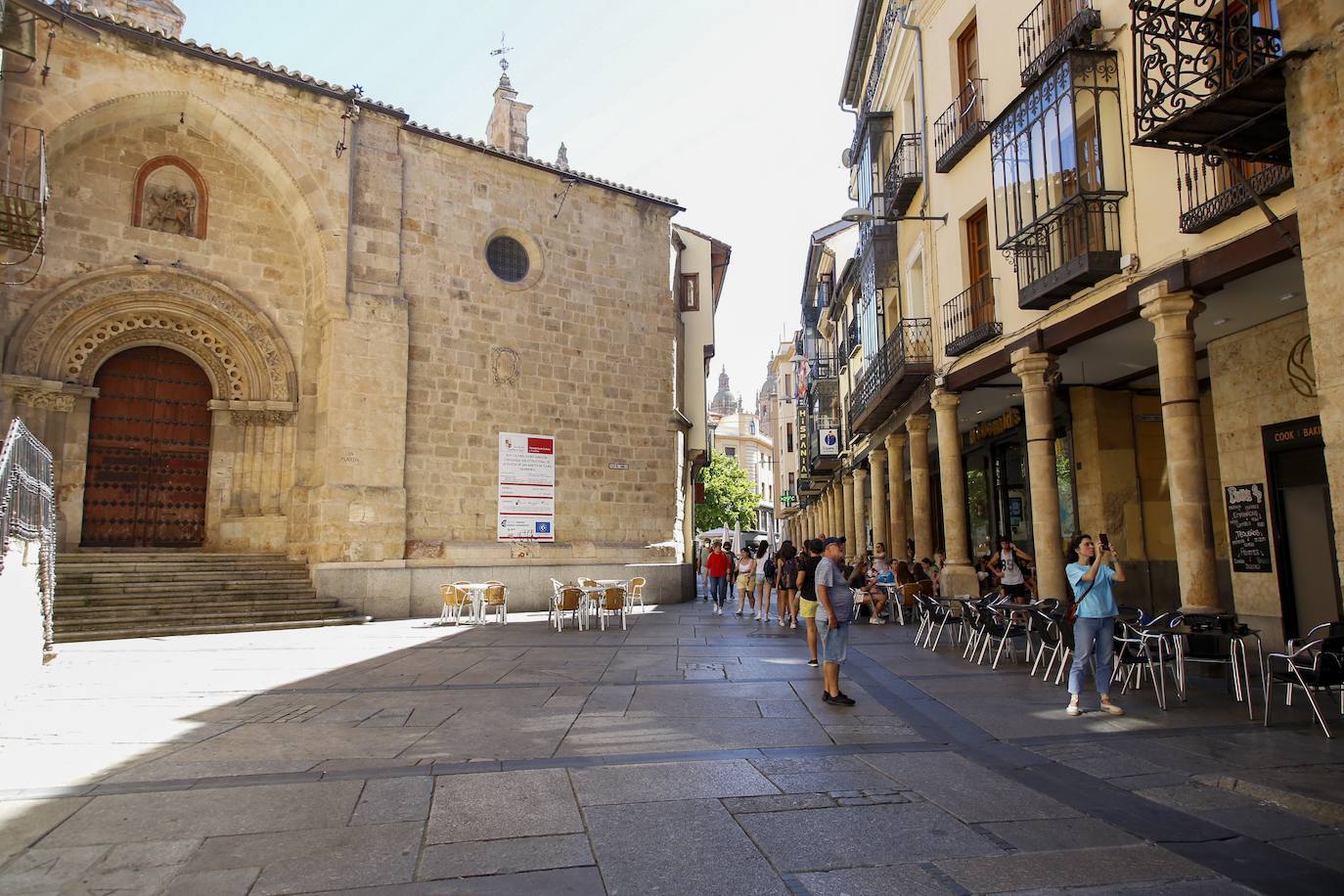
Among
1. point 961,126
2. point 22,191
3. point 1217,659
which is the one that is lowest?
point 1217,659

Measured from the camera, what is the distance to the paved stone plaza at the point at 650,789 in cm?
347

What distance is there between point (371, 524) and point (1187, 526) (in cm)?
1320

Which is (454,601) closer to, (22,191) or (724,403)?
(22,191)

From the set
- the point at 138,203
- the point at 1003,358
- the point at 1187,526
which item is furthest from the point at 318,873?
the point at 138,203

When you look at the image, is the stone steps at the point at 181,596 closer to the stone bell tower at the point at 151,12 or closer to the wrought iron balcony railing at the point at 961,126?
the wrought iron balcony railing at the point at 961,126

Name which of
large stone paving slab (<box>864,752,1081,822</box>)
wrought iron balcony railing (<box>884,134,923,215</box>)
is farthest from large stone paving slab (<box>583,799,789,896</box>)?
wrought iron balcony railing (<box>884,134,923,215</box>)

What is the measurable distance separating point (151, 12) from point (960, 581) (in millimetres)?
24485

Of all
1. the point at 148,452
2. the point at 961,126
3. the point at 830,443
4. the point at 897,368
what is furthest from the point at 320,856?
the point at 830,443

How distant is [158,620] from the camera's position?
12.9 m

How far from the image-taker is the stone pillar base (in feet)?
44.7

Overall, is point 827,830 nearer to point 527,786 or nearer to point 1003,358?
point 527,786

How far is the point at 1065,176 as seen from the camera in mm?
9852

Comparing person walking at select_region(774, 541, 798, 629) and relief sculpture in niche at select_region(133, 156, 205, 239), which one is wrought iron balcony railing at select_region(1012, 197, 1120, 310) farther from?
relief sculpture in niche at select_region(133, 156, 205, 239)

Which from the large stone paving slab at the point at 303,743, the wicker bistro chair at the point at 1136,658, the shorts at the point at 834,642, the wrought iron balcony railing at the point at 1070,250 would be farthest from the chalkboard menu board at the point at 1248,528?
the large stone paving slab at the point at 303,743
